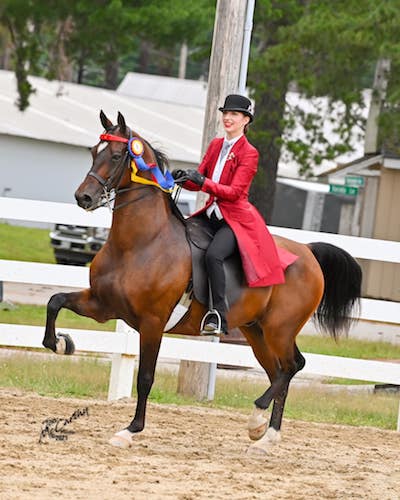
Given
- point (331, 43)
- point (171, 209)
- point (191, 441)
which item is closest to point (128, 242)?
point (171, 209)

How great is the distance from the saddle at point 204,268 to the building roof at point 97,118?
28.7 meters

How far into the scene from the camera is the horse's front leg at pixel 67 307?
8.32 meters

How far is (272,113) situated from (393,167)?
3.48 meters

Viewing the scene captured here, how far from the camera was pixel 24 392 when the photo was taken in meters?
10.5

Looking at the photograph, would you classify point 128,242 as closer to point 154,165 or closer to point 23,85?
point 154,165

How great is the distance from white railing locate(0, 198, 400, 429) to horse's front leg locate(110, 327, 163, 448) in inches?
81.0

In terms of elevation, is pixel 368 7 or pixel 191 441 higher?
pixel 368 7

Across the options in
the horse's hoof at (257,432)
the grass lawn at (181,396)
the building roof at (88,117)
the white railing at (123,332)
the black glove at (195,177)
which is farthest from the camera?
the building roof at (88,117)

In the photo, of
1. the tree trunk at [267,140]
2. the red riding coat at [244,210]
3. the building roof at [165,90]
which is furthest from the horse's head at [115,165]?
the building roof at [165,90]

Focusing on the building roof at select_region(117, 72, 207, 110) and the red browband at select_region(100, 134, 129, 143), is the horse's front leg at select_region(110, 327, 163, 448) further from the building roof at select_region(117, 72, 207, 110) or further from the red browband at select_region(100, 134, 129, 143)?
the building roof at select_region(117, 72, 207, 110)

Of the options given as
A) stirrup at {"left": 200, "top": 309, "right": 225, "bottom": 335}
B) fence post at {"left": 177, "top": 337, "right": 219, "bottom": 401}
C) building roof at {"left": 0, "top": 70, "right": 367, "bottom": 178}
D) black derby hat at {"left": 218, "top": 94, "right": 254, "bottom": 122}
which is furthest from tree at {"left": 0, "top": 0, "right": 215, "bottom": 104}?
stirrup at {"left": 200, "top": 309, "right": 225, "bottom": 335}

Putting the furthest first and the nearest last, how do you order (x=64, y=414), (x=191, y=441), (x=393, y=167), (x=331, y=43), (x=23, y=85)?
(x=393, y=167), (x=23, y=85), (x=331, y=43), (x=64, y=414), (x=191, y=441)

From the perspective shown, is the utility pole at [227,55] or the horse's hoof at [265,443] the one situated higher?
the utility pole at [227,55]

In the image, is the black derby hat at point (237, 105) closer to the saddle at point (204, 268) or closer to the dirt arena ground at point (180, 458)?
the saddle at point (204, 268)
